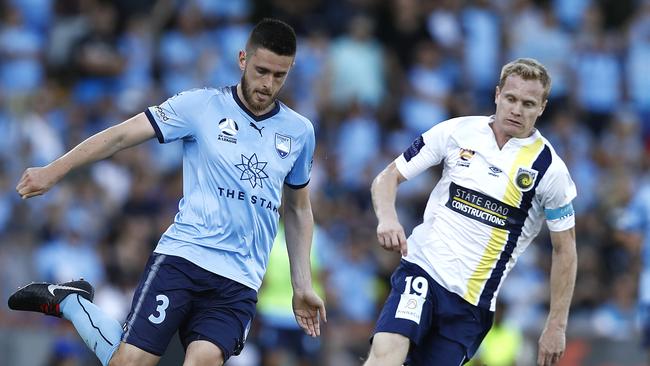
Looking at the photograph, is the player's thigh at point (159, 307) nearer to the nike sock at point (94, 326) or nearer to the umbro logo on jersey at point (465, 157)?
the nike sock at point (94, 326)

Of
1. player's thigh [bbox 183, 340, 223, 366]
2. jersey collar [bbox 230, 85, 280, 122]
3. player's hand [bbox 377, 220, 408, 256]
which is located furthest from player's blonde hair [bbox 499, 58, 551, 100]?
player's thigh [bbox 183, 340, 223, 366]

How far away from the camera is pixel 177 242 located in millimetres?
8719

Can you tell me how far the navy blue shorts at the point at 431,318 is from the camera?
9062 millimetres

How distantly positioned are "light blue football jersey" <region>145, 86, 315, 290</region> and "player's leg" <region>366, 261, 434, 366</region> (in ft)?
3.12

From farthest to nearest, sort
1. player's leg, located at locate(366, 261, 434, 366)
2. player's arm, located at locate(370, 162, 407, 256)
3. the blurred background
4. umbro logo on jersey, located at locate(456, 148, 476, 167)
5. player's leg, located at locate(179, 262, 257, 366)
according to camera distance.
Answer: the blurred background
umbro logo on jersey, located at locate(456, 148, 476, 167)
player's leg, located at locate(366, 261, 434, 366)
player's arm, located at locate(370, 162, 407, 256)
player's leg, located at locate(179, 262, 257, 366)

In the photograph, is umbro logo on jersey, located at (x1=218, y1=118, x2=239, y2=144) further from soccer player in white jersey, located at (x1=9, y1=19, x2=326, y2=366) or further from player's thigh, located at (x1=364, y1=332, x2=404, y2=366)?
player's thigh, located at (x1=364, y1=332, x2=404, y2=366)

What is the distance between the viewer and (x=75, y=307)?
8977mm

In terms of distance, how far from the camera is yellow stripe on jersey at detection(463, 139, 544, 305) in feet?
29.9

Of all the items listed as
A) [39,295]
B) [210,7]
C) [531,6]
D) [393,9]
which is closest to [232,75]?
[210,7]

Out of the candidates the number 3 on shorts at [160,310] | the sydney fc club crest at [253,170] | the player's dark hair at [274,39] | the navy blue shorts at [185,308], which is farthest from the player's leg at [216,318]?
the player's dark hair at [274,39]

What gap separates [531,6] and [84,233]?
8.35 m

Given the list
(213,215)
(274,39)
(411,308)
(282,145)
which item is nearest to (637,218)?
(411,308)

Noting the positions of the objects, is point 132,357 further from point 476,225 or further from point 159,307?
point 476,225

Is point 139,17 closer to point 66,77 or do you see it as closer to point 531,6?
point 66,77
